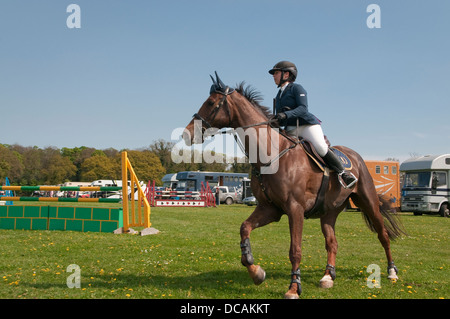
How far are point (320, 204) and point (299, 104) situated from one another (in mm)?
1599

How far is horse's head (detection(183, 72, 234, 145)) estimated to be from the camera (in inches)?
Result: 207

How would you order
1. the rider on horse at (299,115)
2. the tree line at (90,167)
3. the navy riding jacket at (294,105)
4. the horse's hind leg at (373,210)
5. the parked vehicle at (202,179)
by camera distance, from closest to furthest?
the navy riding jacket at (294,105) < the rider on horse at (299,115) < the horse's hind leg at (373,210) < the parked vehicle at (202,179) < the tree line at (90,167)

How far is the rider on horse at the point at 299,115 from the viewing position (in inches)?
223

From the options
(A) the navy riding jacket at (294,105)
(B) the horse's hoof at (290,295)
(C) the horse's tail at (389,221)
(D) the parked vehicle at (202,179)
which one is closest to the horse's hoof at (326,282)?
(B) the horse's hoof at (290,295)

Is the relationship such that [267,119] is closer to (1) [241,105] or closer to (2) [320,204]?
(1) [241,105]

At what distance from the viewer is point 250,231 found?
207 inches

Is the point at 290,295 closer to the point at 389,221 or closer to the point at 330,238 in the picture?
the point at 330,238

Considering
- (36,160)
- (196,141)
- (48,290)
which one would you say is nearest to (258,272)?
(196,141)

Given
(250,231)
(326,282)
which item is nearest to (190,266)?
(250,231)

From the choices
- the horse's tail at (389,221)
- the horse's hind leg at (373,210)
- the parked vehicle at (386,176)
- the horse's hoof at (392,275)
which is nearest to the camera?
the horse's hoof at (392,275)

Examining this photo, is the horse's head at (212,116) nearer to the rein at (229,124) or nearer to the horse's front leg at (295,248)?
the rein at (229,124)

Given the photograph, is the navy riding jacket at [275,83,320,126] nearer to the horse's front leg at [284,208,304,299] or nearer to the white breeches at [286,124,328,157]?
the white breeches at [286,124,328,157]

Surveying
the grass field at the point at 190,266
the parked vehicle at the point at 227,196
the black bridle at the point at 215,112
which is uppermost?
the black bridle at the point at 215,112
